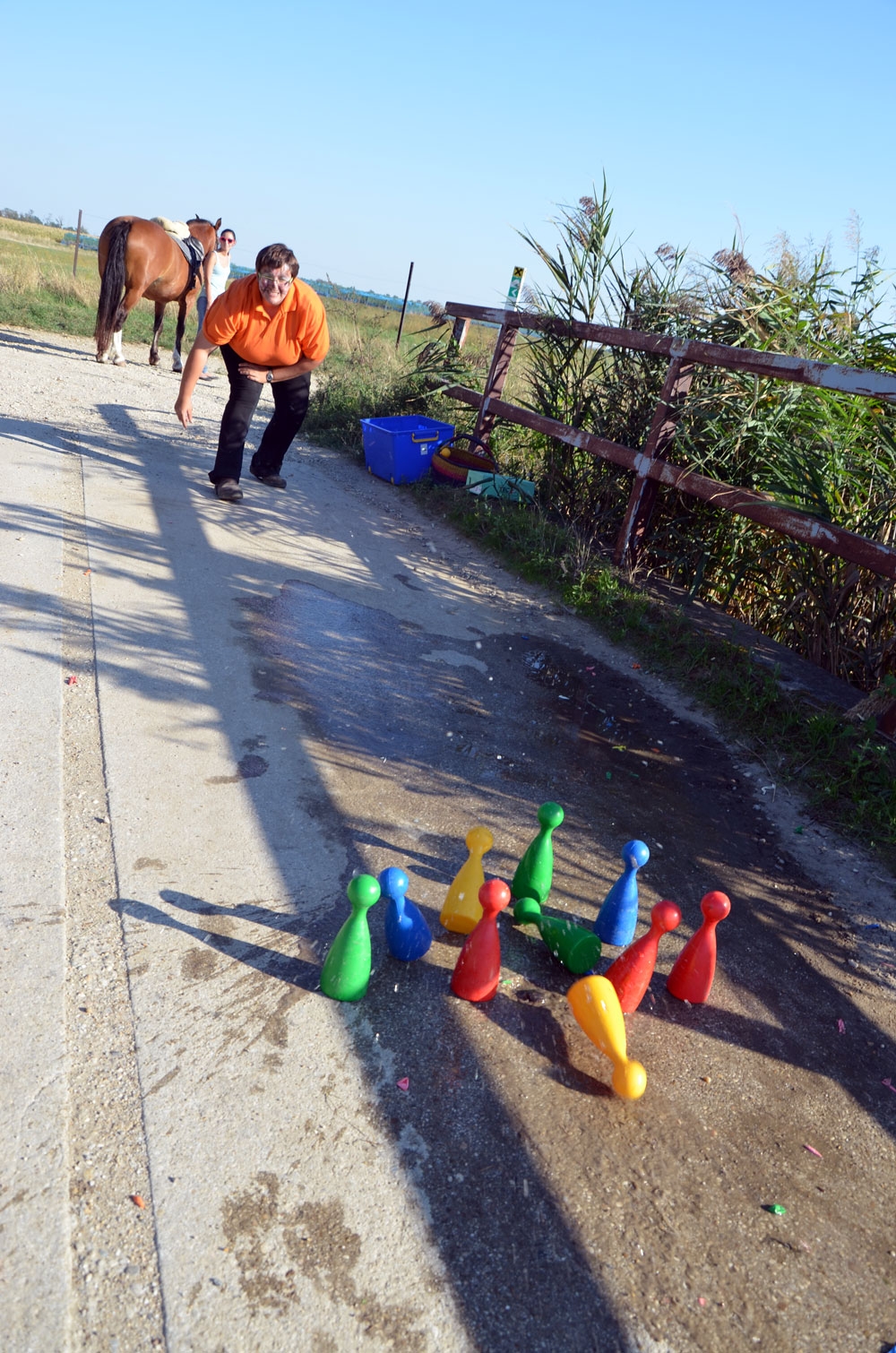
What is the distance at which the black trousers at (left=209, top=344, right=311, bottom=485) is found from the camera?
18.2 ft

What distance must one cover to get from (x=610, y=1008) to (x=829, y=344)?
427cm

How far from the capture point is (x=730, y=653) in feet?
14.3

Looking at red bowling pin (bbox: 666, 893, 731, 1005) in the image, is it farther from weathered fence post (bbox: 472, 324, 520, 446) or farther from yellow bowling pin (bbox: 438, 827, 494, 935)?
weathered fence post (bbox: 472, 324, 520, 446)

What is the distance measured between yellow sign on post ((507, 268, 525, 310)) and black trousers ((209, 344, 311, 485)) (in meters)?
2.11

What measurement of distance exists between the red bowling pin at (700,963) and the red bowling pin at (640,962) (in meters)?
0.11

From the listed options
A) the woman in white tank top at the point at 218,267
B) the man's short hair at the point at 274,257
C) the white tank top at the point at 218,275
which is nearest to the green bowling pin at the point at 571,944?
the man's short hair at the point at 274,257

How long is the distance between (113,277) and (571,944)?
9.79 m

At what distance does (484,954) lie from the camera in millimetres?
2143

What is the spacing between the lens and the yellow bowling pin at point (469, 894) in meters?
2.39

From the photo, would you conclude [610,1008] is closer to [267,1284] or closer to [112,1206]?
[267,1284]

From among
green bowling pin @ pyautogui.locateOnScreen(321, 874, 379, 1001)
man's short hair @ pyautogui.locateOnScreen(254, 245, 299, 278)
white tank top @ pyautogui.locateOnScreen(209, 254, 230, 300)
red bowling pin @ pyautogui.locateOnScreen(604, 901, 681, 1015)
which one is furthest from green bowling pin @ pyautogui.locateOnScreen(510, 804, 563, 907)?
white tank top @ pyautogui.locateOnScreen(209, 254, 230, 300)

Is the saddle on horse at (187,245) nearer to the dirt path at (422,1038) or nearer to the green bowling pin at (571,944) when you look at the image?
the dirt path at (422,1038)

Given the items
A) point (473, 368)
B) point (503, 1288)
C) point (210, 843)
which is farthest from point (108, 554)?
point (473, 368)

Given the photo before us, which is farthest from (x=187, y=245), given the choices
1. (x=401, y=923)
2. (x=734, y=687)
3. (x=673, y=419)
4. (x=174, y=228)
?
(x=401, y=923)
